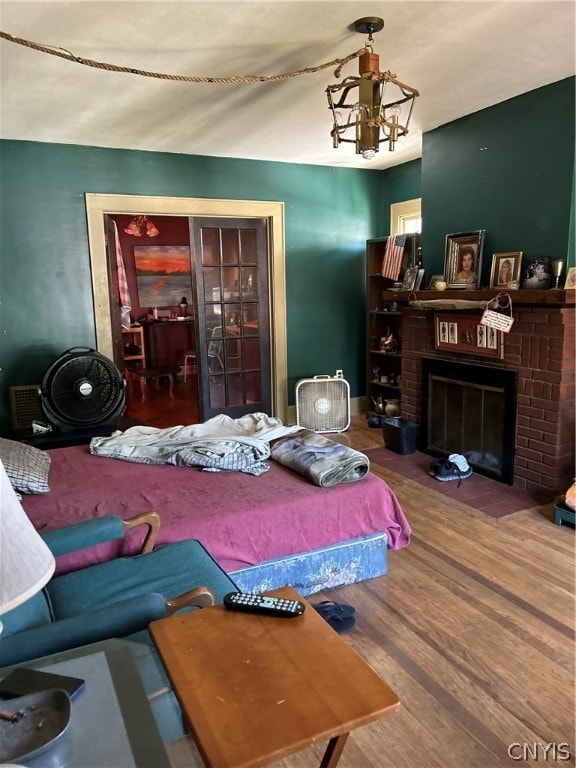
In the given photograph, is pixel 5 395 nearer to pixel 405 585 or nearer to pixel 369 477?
pixel 369 477

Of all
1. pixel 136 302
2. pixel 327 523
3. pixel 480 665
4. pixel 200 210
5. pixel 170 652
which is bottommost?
pixel 480 665

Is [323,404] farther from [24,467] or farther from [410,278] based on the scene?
[24,467]

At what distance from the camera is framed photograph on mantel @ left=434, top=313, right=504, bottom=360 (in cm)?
357

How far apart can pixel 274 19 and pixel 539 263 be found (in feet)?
6.73

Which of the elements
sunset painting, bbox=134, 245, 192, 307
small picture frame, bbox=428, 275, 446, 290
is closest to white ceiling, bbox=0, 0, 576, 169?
small picture frame, bbox=428, 275, 446, 290

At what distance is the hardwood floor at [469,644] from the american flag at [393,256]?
95.5 inches

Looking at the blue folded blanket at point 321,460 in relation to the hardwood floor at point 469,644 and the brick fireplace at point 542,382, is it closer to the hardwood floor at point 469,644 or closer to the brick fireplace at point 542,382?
the hardwood floor at point 469,644

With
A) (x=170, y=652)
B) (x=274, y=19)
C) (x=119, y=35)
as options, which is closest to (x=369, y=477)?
(x=170, y=652)

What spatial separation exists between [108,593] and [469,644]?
1.34 meters

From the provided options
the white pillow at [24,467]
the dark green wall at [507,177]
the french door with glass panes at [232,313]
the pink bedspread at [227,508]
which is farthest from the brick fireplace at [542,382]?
the white pillow at [24,467]

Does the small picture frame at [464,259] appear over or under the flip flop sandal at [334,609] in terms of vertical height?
over

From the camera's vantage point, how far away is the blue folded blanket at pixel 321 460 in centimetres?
246

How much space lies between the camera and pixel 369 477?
2.56 meters

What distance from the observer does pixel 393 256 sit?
15.9 feet
